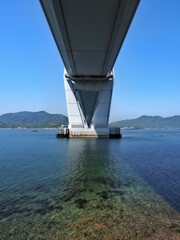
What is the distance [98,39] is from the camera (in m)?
14.8

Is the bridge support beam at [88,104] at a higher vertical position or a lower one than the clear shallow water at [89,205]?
higher

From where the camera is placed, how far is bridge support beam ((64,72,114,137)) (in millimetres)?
39000

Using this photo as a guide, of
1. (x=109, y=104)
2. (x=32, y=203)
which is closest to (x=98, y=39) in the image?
(x=32, y=203)

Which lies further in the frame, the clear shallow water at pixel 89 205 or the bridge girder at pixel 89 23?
the bridge girder at pixel 89 23

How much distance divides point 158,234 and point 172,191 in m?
4.39

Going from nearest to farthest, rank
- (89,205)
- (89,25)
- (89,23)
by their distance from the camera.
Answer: (89,205) → (89,23) → (89,25)

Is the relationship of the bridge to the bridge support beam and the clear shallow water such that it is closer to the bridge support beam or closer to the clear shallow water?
the clear shallow water

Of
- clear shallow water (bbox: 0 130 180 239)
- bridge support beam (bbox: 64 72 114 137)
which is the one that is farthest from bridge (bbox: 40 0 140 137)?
bridge support beam (bbox: 64 72 114 137)

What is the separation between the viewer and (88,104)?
47.6 m

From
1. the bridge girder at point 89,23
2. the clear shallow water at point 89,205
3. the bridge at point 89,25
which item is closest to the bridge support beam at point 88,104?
the bridge at point 89,25

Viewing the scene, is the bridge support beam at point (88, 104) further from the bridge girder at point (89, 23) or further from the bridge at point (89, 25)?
the bridge girder at point (89, 23)

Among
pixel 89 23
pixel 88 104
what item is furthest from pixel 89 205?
pixel 88 104

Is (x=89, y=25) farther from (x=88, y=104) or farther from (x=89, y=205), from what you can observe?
(x=88, y=104)

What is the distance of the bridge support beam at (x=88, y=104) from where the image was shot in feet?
128
